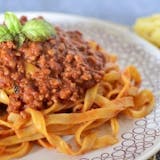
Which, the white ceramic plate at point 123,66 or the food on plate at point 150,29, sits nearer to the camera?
the white ceramic plate at point 123,66

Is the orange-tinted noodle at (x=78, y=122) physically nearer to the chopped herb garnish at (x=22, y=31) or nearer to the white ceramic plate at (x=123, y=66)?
the white ceramic plate at (x=123, y=66)

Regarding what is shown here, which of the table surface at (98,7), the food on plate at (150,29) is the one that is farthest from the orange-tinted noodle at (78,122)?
the table surface at (98,7)

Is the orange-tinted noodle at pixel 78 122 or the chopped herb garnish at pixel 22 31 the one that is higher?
the chopped herb garnish at pixel 22 31

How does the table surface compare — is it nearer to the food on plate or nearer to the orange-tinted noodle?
the food on plate

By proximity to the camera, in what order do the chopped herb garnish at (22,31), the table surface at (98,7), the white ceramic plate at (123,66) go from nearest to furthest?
the white ceramic plate at (123,66)
the chopped herb garnish at (22,31)
the table surface at (98,7)

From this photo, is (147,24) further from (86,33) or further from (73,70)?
(73,70)

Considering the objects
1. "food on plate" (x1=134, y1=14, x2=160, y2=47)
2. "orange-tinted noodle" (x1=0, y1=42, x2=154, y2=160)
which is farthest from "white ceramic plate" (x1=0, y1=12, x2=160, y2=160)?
"food on plate" (x1=134, y1=14, x2=160, y2=47)

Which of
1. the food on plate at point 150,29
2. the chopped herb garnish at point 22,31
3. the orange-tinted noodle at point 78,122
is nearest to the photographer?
the orange-tinted noodle at point 78,122
